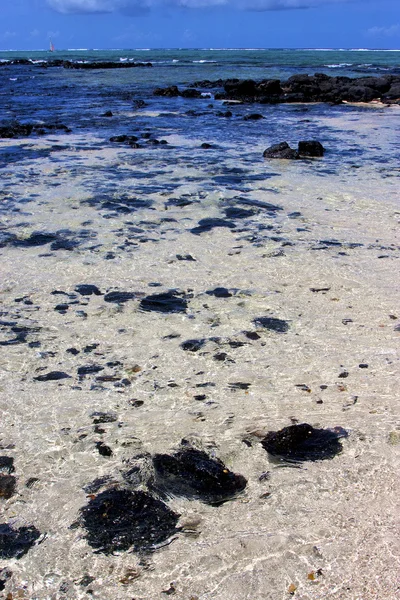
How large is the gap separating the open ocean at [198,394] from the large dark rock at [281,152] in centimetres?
326

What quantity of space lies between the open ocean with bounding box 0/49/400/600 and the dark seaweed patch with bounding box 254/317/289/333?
28 millimetres

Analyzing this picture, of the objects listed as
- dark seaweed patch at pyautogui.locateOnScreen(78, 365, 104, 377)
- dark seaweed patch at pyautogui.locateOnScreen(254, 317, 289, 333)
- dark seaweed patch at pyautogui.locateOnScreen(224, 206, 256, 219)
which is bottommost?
dark seaweed patch at pyautogui.locateOnScreen(78, 365, 104, 377)

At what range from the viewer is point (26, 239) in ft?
24.0

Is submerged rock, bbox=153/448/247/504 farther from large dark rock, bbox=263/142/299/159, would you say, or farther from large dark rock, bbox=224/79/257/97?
large dark rock, bbox=224/79/257/97

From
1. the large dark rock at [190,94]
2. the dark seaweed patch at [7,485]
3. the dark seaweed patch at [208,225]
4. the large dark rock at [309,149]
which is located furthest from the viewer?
the large dark rock at [190,94]

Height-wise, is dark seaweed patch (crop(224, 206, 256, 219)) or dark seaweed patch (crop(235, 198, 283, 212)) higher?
dark seaweed patch (crop(235, 198, 283, 212))

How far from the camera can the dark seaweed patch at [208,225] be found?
770 cm

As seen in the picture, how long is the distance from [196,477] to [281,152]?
10739 millimetres

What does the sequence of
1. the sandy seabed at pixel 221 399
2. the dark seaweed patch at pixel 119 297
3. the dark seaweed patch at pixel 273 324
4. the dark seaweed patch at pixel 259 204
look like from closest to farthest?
the sandy seabed at pixel 221 399 → the dark seaweed patch at pixel 273 324 → the dark seaweed patch at pixel 119 297 → the dark seaweed patch at pixel 259 204

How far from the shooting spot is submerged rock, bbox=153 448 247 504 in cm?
312

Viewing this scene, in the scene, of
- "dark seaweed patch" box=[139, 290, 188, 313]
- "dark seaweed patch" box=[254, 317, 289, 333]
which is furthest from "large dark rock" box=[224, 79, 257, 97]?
"dark seaweed patch" box=[254, 317, 289, 333]

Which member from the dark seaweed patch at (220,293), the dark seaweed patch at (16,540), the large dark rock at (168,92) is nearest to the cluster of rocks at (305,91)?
the large dark rock at (168,92)

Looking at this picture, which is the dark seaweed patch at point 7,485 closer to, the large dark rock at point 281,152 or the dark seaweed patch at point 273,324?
the dark seaweed patch at point 273,324

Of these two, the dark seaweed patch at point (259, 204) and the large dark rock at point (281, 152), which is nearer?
the dark seaweed patch at point (259, 204)
